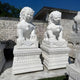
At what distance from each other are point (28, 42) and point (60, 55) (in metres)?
1.17

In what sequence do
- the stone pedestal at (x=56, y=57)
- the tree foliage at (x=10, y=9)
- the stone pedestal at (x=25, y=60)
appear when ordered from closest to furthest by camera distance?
the stone pedestal at (x=25, y=60), the stone pedestal at (x=56, y=57), the tree foliage at (x=10, y=9)

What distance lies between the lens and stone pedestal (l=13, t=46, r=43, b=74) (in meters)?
2.11

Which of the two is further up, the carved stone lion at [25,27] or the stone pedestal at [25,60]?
the carved stone lion at [25,27]

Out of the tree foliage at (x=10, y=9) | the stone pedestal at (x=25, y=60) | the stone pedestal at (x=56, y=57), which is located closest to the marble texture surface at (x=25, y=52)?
the stone pedestal at (x=25, y=60)

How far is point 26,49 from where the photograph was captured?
7.22 feet

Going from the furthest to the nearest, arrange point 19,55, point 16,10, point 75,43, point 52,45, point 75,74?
point 16,10 < point 75,43 < point 52,45 < point 19,55 < point 75,74

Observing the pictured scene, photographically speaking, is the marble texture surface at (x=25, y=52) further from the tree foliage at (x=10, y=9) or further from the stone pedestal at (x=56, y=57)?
the tree foliage at (x=10, y=9)

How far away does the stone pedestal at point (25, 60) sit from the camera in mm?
2111

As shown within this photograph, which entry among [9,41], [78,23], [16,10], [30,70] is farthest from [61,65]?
[16,10]

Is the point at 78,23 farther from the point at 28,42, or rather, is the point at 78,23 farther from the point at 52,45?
the point at 28,42

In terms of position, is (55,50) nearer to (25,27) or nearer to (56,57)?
(56,57)

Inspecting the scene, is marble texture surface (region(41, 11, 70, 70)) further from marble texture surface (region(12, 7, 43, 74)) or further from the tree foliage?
the tree foliage

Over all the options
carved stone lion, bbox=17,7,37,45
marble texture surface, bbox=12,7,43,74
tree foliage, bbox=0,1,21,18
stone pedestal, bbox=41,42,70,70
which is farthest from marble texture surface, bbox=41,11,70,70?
tree foliage, bbox=0,1,21,18

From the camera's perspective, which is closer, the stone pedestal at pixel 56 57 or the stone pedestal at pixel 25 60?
the stone pedestal at pixel 25 60
